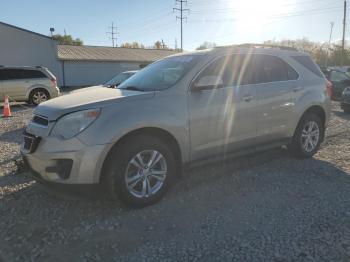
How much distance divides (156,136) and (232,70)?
155cm

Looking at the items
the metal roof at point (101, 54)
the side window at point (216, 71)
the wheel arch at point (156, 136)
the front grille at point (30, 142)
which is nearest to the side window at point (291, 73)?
the side window at point (216, 71)

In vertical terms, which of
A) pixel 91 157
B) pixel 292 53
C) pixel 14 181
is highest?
pixel 292 53

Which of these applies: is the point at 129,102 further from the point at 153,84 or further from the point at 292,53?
the point at 292,53

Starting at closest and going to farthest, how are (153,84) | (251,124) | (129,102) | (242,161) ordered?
(129,102)
(153,84)
(251,124)
(242,161)

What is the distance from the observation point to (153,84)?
4848mm

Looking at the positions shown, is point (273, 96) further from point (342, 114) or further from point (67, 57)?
point (67, 57)

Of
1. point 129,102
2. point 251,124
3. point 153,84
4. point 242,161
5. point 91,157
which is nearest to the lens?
point 91,157

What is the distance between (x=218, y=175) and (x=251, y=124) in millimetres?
868

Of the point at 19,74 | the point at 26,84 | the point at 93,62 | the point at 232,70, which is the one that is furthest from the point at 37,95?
the point at 93,62

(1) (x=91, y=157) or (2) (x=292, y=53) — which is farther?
(2) (x=292, y=53)

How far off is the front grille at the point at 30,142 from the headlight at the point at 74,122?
0.26 m

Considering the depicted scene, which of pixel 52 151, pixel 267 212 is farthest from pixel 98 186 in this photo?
pixel 267 212

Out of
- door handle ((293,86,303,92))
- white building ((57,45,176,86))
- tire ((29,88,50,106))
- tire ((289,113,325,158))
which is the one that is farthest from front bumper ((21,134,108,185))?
white building ((57,45,176,86))

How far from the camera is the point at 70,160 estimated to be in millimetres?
3857
